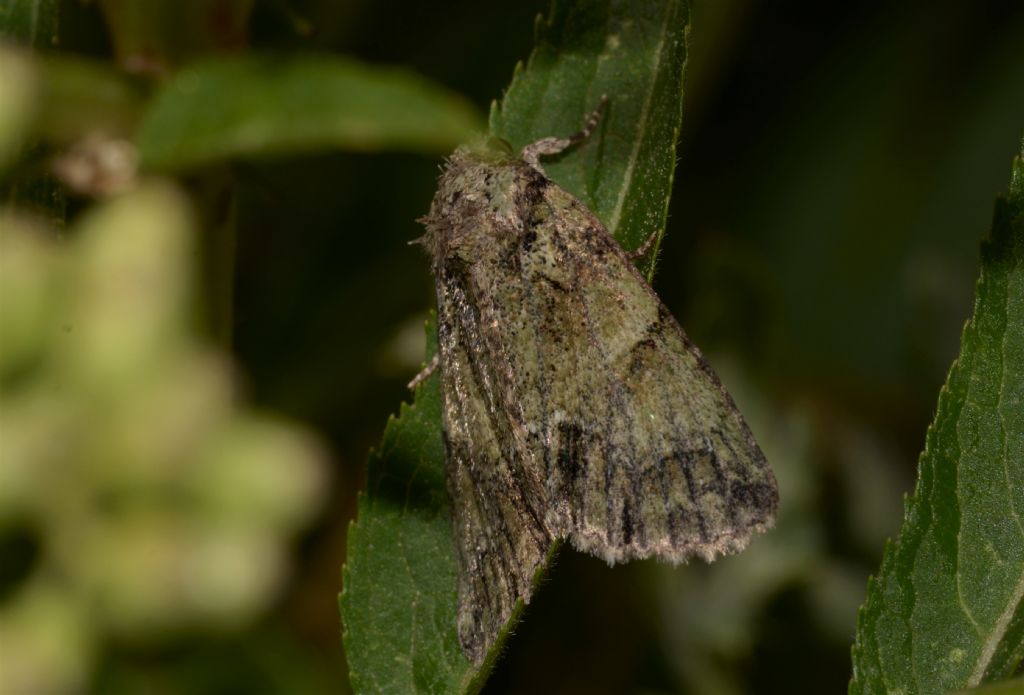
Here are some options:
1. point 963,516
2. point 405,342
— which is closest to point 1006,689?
point 963,516

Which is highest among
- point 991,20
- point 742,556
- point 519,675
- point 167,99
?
point 991,20

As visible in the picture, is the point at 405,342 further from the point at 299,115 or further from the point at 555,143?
the point at 299,115

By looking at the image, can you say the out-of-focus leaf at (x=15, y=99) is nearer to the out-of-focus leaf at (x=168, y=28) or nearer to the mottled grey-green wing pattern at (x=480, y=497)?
the out-of-focus leaf at (x=168, y=28)

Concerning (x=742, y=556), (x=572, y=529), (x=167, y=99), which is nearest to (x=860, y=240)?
(x=742, y=556)

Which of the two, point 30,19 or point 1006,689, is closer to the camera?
point 1006,689

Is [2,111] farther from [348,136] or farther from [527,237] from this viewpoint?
[527,237]

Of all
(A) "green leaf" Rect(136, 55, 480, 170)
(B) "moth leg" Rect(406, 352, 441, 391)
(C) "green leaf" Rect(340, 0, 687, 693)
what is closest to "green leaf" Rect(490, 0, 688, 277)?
(C) "green leaf" Rect(340, 0, 687, 693)

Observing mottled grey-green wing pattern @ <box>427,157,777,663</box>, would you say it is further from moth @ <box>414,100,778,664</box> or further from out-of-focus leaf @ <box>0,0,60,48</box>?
out-of-focus leaf @ <box>0,0,60,48</box>
